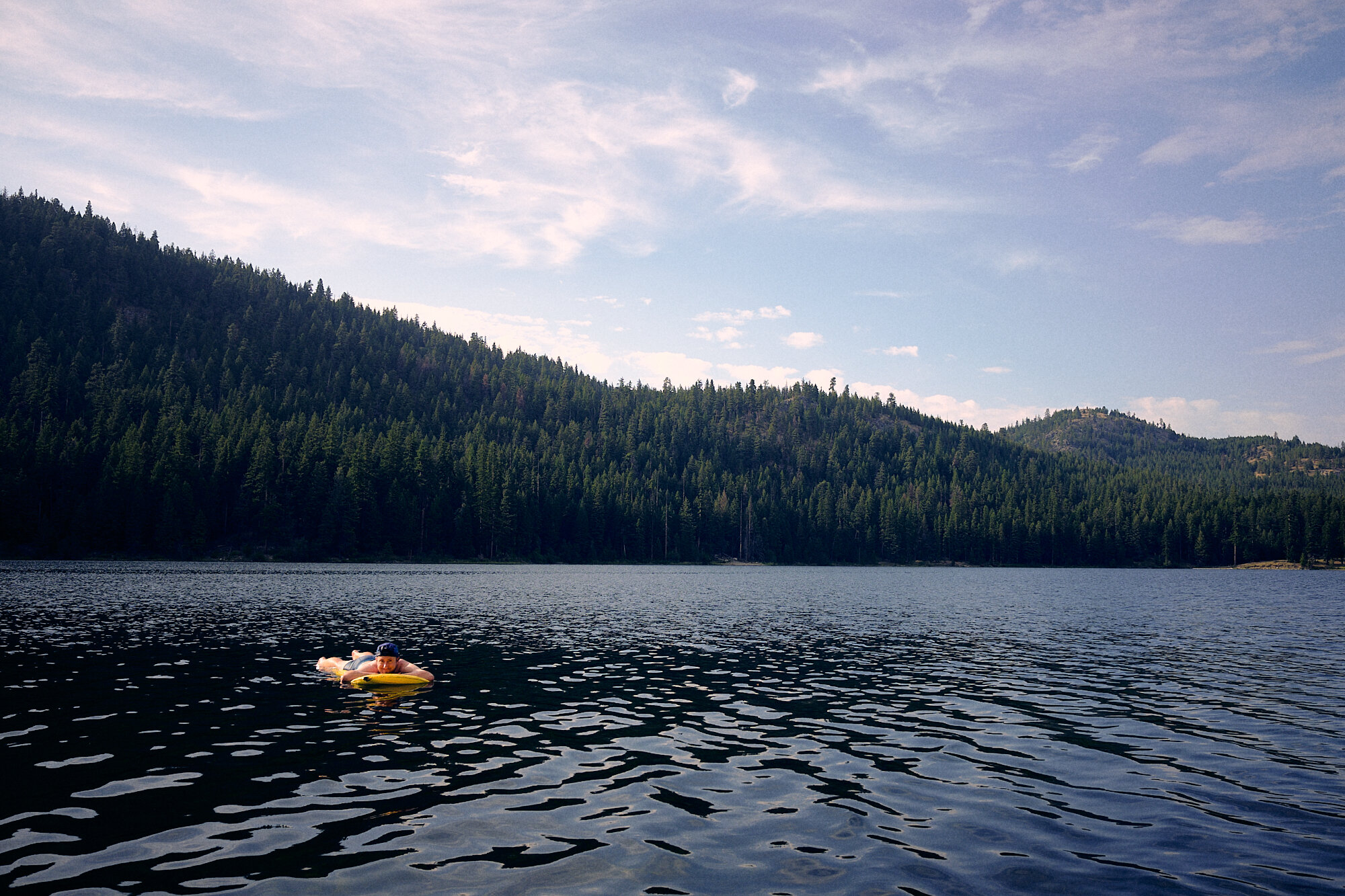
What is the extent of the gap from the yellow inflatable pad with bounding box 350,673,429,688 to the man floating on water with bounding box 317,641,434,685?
0.08 m

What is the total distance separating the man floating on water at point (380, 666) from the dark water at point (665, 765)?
1.14 meters

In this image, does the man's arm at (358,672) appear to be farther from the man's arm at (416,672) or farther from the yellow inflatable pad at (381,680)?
the man's arm at (416,672)

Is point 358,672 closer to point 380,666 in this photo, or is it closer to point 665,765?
point 380,666

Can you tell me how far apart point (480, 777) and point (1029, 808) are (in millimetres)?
10937

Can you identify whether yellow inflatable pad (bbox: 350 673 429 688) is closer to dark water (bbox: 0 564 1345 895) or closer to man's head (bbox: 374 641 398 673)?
man's head (bbox: 374 641 398 673)

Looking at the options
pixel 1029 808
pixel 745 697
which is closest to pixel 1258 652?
pixel 745 697

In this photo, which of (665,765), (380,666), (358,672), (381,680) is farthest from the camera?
(358,672)

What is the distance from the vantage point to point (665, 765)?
58.9ft

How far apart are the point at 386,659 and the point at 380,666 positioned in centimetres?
33

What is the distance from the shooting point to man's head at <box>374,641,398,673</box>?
26938mm

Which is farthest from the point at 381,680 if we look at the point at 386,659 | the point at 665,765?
the point at 665,765

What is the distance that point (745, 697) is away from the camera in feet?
87.3

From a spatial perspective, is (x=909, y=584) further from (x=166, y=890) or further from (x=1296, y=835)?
(x=166, y=890)

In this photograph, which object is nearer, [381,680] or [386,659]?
[381,680]
